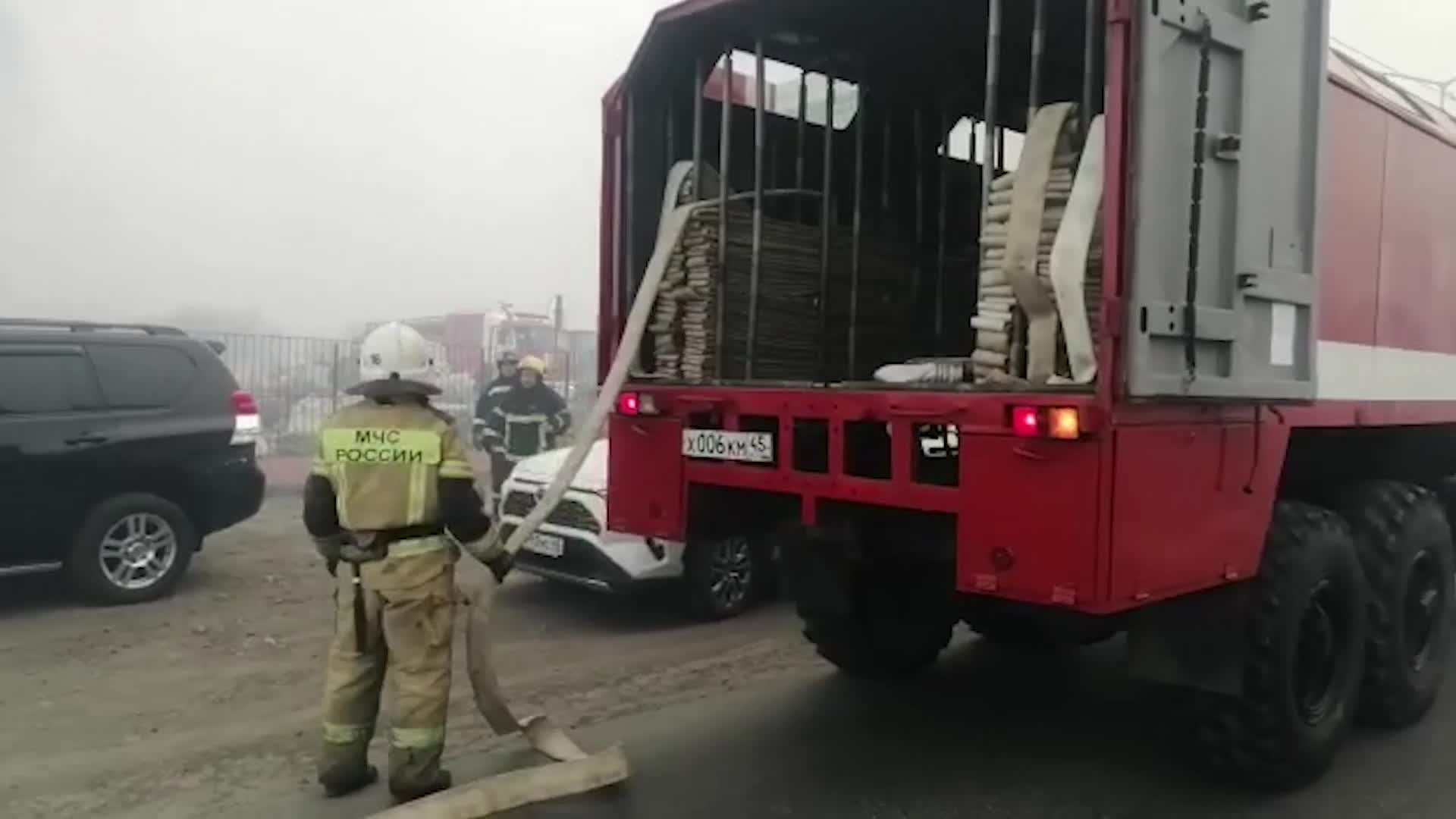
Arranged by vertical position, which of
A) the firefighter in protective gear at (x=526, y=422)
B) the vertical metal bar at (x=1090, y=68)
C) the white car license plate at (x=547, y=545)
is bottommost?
the white car license plate at (x=547, y=545)

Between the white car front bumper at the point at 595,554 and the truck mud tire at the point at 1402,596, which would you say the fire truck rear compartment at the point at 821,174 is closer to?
the truck mud tire at the point at 1402,596

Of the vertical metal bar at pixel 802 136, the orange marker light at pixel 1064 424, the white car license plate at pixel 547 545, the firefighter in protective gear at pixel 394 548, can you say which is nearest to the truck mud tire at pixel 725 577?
the white car license plate at pixel 547 545

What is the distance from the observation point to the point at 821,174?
5.40 meters

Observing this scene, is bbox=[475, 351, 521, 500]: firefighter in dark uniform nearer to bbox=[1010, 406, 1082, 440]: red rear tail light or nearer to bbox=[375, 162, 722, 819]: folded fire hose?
bbox=[375, 162, 722, 819]: folded fire hose

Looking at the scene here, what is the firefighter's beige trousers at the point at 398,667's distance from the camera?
13.3 feet

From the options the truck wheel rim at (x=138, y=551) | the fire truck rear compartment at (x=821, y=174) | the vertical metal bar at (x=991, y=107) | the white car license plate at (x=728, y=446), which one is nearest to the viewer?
the vertical metal bar at (x=991, y=107)

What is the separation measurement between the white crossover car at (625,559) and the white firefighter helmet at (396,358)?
257cm

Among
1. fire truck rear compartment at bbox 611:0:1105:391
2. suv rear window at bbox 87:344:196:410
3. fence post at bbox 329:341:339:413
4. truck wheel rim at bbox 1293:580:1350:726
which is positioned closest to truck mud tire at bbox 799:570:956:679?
fire truck rear compartment at bbox 611:0:1105:391

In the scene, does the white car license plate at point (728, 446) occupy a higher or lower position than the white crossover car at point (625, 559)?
higher

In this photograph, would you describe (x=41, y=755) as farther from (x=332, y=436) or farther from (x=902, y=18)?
(x=902, y=18)

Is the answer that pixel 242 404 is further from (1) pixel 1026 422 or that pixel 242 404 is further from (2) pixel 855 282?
(1) pixel 1026 422

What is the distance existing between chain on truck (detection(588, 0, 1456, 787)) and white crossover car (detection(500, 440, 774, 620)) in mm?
1558

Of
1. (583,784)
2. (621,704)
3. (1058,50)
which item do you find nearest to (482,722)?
(621,704)

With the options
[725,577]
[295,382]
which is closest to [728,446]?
[725,577]
